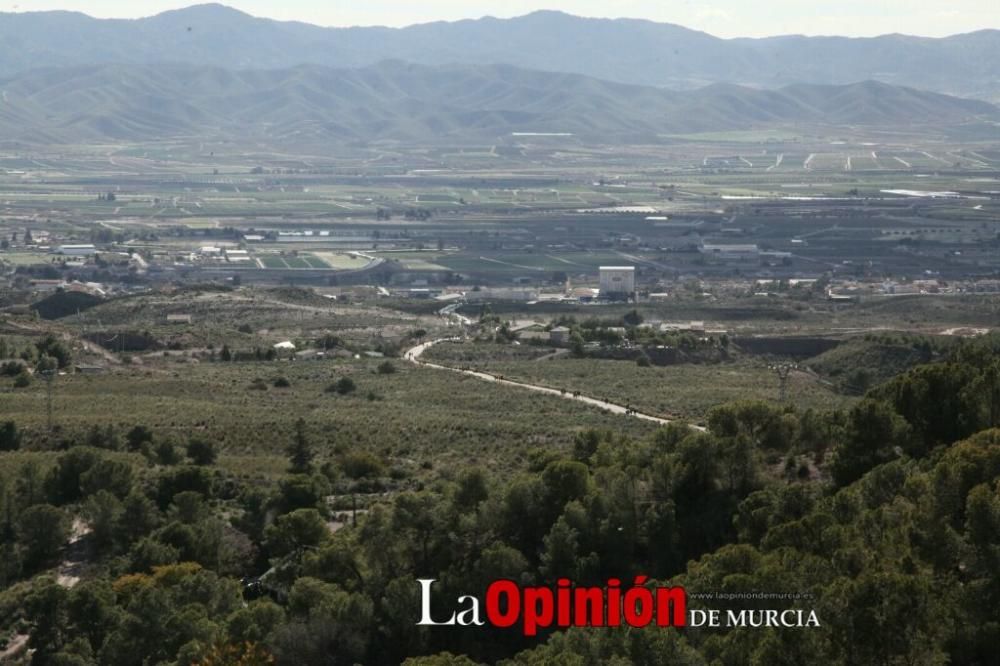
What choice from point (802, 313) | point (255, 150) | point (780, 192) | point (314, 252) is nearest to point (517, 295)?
point (802, 313)

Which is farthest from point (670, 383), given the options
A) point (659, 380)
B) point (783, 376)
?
point (783, 376)

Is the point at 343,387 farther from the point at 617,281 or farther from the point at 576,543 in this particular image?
the point at 617,281

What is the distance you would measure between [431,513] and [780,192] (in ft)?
395

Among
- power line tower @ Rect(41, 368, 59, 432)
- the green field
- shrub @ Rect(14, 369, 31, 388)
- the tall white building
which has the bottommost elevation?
the tall white building

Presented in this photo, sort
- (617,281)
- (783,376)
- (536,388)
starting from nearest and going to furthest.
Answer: (783,376) → (536,388) → (617,281)

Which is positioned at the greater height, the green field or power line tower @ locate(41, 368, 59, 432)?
power line tower @ locate(41, 368, 59, 432)

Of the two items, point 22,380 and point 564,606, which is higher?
point 564,606

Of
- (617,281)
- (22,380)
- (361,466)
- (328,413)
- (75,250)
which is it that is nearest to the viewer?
(361,466)

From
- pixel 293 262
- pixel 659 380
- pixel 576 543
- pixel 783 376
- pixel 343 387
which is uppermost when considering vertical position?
pixel 576 543

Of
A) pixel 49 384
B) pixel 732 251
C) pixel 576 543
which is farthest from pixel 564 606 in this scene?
pixel 732 251

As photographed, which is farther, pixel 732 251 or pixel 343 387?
pixel 732 251

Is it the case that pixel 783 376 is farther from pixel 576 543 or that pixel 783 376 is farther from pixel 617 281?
pixel 617 281

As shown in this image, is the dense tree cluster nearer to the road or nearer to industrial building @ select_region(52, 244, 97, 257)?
the road

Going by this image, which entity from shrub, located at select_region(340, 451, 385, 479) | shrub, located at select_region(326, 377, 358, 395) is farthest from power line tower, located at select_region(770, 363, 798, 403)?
shrub, located at select_region(326, 377, 358, 395)
